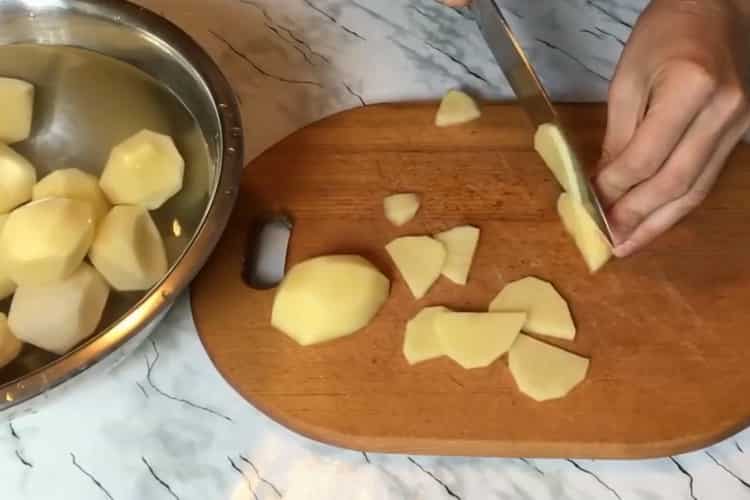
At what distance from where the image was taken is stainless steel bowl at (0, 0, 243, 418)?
1.04 m

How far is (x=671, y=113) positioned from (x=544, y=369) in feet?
0.88

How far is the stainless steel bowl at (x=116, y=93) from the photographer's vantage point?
104cm

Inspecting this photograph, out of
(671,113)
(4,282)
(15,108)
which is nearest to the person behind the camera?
(671,113)

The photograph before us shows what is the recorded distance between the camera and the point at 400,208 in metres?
1.09

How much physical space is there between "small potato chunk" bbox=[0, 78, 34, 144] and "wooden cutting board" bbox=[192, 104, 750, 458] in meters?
0.27

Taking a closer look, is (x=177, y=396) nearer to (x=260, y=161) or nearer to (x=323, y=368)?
(x=323, y=368)

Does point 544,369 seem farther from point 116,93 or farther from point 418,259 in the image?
point 116,93

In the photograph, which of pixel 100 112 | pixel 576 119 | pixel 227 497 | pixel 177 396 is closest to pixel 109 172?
pixel 100 112

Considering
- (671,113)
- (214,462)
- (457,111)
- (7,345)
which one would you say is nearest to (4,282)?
(7,345)

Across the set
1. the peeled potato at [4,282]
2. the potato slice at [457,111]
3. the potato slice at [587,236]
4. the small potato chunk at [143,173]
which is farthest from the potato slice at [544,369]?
the peeled potato at [4,282]

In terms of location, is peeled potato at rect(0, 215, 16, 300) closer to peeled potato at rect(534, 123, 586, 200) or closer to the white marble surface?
the white marble surface

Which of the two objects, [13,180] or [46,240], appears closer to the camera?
[46,240]

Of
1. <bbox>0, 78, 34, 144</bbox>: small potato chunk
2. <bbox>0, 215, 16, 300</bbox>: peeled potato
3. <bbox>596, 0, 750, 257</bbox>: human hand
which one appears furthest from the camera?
<bbox>0, 78, 34, 144</bbox>: small potato chunk

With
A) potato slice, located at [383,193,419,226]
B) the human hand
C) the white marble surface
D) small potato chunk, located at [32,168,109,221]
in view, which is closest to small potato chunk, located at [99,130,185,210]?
small potato chunk, located at [32,168,109,221]
